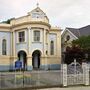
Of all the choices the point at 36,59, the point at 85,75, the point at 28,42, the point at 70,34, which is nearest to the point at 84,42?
the point at 36,59

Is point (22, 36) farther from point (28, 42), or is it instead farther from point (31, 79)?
point (31, 79)

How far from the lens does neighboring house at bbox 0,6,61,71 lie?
127 ft

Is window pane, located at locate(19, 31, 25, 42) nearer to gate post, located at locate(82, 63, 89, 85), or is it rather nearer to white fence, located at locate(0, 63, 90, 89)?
white fence, located at locate(0, 63, 90, 89)

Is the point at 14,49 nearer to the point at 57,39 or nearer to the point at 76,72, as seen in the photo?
the point at 57,39

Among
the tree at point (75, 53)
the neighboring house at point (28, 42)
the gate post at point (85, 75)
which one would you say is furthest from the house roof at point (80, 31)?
the gate post at point (85, 75)

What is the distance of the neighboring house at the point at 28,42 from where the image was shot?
127 feet

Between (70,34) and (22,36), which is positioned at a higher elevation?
(70,34)

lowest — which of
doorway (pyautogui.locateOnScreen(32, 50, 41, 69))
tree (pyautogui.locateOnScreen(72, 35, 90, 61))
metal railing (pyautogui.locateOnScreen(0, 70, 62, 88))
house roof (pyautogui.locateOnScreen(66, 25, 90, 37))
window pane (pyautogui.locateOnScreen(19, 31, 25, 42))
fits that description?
metal railing (pyautogui.locateOnScreen(0, 70, 62, 88))

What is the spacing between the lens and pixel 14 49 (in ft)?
132

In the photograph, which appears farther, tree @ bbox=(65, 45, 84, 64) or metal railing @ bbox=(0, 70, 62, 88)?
tree @ bbox=(65, 45, 84, 64)

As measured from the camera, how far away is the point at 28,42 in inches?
1524

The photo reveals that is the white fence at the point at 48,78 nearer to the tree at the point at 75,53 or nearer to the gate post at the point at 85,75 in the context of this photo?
the gate post at the point at 85,75

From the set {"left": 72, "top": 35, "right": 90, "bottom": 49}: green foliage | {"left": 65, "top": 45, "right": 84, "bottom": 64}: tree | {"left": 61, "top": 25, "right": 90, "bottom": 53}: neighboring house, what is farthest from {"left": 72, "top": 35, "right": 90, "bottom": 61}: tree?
{"left": 61, "top": 25, "right": 90, "bottom": 53}: neighboring house

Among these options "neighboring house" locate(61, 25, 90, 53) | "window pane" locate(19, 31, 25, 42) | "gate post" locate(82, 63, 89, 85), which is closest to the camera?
"gate post" locate(82, 63, 89, 85)
